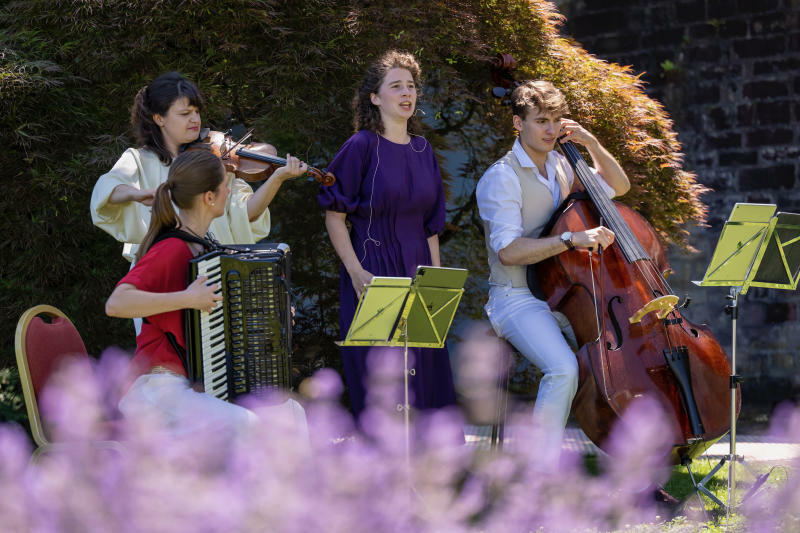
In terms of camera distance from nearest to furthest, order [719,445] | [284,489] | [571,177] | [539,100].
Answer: [284,489]
[539,100]
[571,177]
[719,445]

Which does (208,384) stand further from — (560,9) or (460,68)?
(560,9)

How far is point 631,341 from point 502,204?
81cm

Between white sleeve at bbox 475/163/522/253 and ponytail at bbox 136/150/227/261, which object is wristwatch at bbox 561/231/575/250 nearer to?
white sleeve at bbox 475/163/522/253

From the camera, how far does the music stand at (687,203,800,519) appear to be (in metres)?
3.04

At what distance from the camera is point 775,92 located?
655cm

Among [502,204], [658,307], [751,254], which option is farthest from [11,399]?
[751,254]

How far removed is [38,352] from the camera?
2.51 metres

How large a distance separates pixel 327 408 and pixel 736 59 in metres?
6.36

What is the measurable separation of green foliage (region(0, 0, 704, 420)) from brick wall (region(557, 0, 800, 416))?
215 centimetres

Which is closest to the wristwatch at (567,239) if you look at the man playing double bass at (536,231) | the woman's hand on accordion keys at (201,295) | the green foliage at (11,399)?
the man playing double bass at (536,231)

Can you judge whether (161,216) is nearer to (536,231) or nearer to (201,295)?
(201,295)

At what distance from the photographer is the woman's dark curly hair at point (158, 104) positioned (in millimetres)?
3189

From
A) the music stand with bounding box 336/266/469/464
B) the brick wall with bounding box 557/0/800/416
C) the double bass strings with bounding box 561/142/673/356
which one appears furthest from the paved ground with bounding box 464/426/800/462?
the music stand with bounding box 336/266/469/464

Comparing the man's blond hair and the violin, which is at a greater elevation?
the man's blond hair
